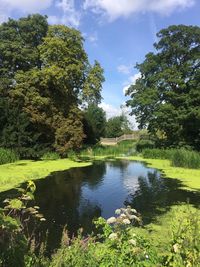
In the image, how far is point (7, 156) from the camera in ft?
80.7

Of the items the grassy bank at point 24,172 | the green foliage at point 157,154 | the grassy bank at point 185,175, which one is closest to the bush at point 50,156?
the grassy bank at point 24,172

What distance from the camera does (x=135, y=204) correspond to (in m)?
13.3

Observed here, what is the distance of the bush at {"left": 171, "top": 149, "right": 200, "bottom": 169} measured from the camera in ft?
73.1

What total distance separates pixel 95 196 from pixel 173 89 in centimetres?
2124

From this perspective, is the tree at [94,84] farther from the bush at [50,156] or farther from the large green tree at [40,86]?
the bush at [50,156]

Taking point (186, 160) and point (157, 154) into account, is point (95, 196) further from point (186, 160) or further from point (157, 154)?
point (157, 154)

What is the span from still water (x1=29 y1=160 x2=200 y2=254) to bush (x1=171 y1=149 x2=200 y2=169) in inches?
79.8

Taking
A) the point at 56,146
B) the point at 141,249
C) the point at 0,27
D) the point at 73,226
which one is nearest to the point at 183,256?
the point at 141,249

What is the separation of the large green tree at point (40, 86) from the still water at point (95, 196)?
698 cm

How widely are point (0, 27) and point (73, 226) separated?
84.9 ft

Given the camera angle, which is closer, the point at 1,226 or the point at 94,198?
the point at 1,226

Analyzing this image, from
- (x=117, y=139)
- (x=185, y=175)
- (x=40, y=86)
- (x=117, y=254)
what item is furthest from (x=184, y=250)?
(x=117, y=139)

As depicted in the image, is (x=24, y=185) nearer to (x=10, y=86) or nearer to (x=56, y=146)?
(x=56, y=146)

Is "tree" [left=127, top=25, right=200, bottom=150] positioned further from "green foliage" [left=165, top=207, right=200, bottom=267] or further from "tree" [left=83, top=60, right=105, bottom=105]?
"green foliage" [left=165, top=207, right=200, bottom=267]
